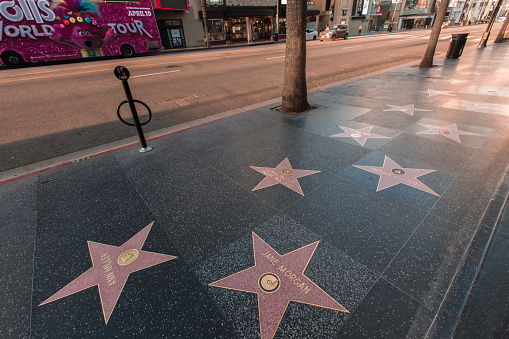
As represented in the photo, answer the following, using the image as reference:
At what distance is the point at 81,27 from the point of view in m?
16.1

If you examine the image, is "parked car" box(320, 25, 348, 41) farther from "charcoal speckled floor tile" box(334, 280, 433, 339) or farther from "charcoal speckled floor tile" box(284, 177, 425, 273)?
"charcoal speckled floor tile" box(334, 280, 433, 339)

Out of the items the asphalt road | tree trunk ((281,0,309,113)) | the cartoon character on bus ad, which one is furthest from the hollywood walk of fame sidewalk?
the cartoon character on bus ad

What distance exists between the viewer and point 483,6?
95312 millimetres

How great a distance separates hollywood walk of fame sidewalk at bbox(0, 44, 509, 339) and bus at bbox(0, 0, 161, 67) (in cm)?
1737

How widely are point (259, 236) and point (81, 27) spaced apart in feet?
69.2

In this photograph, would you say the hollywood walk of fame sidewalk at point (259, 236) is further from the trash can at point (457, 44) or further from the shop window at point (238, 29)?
the shop window at point (238, 29)

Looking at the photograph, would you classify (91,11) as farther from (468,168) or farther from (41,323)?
(468,168)

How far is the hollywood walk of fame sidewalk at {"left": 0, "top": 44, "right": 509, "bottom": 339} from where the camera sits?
1800 mm

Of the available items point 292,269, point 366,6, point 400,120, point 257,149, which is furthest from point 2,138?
point 366,6

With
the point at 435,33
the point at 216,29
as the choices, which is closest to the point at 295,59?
the point at 435,33

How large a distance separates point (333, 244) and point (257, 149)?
8.01ft

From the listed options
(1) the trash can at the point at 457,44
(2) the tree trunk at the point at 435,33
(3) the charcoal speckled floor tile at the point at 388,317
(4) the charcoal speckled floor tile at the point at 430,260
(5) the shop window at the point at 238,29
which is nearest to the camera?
(3) the charcoal speckled floor tile at the point at 388,317

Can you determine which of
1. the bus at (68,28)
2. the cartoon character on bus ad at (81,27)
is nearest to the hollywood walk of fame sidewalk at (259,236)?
the bus at (68,28)

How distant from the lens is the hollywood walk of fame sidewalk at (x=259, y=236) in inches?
70.9
